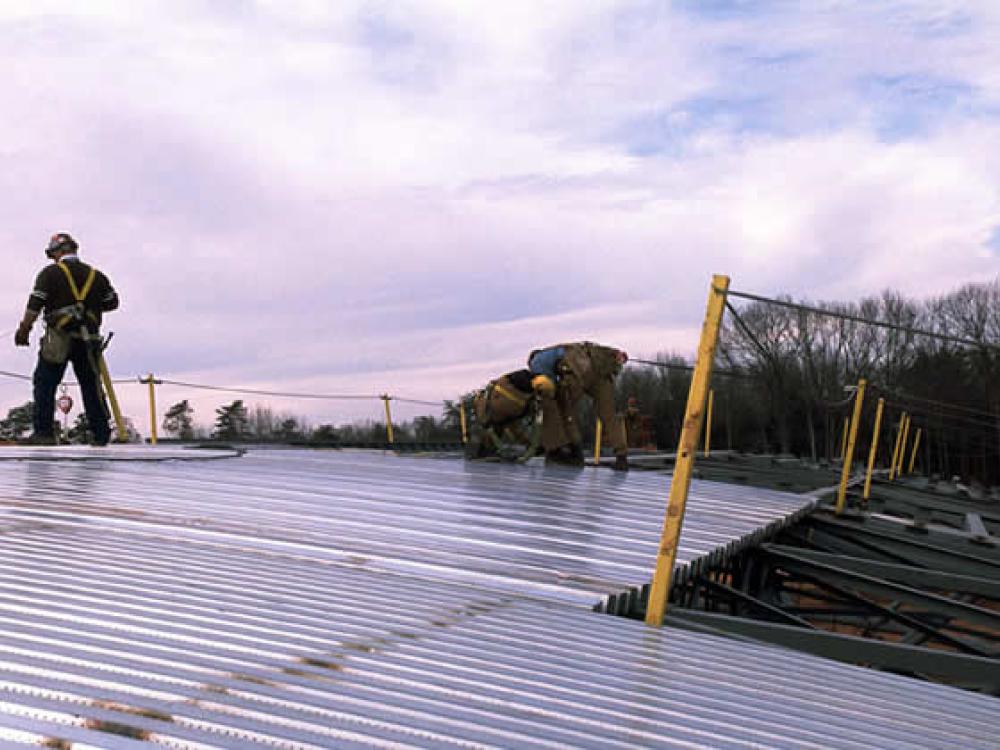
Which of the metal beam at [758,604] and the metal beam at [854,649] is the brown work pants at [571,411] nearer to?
the metal beam at [758,604]

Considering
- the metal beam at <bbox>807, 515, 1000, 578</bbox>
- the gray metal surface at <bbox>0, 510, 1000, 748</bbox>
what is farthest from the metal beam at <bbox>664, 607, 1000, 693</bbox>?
the metal beam at <bbox>807, 515, 1000, 578</bbox>

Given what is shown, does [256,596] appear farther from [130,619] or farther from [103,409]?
[103,409]

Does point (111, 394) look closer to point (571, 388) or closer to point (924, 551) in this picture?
point (571, 388)

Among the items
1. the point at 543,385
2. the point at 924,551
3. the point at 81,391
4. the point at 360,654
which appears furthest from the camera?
the point at 543,385

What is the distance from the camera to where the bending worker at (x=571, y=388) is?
32.3 feet

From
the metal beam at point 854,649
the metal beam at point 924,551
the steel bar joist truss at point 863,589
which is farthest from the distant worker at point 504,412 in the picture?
the metal beam at point 854,649

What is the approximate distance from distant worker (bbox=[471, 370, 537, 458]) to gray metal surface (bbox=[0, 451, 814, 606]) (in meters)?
1.48

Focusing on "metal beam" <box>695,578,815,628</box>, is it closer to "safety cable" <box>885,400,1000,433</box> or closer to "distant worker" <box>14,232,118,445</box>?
"distant worker" <box>14,232,118,445</box>

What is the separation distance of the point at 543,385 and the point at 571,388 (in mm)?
477

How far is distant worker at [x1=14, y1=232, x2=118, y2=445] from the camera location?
8531mm

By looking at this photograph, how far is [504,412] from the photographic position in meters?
10.2

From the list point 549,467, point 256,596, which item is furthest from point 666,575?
point 549,467

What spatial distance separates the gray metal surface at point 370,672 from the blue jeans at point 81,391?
5011 mm

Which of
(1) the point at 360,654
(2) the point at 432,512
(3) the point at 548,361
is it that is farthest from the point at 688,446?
(3) the point at 548,361
